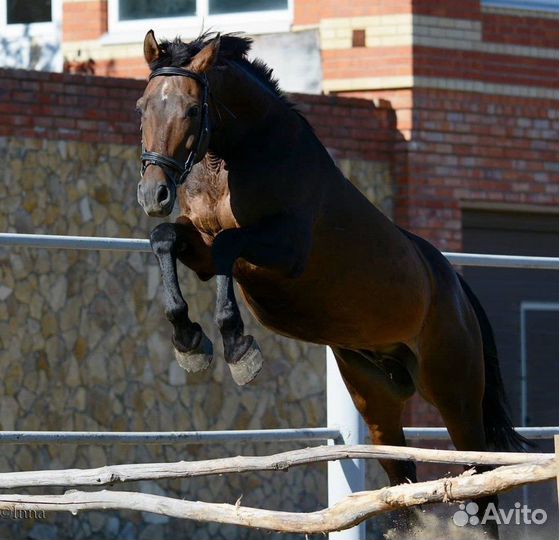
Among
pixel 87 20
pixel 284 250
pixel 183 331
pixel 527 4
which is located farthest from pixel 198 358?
pixel 87 20

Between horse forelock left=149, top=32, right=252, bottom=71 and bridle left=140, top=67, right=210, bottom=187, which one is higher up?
horse forelock left=149, top=32, right=252, bottom=71

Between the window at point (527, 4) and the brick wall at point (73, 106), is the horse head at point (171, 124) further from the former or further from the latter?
the window at point (527, 4)

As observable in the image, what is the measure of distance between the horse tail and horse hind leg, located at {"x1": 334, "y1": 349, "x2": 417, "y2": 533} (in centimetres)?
51

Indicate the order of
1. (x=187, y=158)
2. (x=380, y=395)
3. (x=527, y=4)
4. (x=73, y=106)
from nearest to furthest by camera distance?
(x=187, y=158)
(x=380, y=395)
(x=73, y=106)
(x=527, y=4)

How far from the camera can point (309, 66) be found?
495 inches

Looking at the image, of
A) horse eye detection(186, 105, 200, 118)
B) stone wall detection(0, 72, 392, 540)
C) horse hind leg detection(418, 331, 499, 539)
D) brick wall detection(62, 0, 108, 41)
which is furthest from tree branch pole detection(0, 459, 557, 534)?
brick wall detection(62, 0, 108, 41)

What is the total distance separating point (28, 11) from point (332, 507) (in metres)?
10.2

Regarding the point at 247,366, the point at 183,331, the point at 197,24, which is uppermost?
the point at 197,24

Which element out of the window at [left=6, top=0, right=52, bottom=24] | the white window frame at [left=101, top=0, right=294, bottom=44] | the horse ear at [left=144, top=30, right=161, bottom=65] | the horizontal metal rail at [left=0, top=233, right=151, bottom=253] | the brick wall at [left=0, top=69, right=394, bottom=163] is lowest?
the horizontal metal rail at [left=0, top=233, right=151, bottom=253]

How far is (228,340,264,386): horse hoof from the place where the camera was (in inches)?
218

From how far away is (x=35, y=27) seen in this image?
45.3ft

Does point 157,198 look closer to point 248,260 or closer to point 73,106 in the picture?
point 248,260

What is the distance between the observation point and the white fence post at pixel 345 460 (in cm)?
670

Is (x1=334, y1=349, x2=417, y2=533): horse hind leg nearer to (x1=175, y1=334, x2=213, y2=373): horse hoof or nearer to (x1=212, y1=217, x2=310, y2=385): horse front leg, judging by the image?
(x1=212, y1=217, x2=310, y2=385): horse front leg
